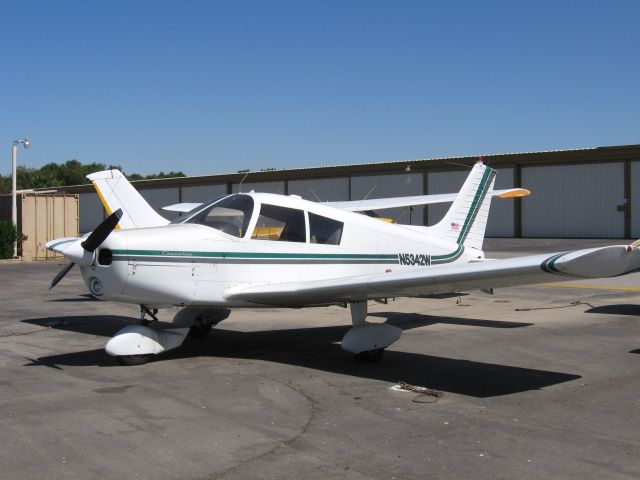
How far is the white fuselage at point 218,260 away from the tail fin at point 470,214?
78.4 inches

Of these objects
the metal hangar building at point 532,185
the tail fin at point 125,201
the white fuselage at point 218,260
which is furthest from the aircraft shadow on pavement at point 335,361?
the metal hangar building at point 532,185

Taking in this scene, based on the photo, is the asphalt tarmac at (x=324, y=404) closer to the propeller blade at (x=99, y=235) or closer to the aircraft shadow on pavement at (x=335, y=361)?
the aircraft shadow on pavement at (x=335, y=361)

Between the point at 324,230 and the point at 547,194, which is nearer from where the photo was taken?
the point at 324,230

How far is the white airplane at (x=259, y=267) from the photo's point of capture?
289 inches

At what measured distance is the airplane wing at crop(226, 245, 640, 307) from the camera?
5770 mm

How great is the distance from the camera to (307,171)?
50.6 metres

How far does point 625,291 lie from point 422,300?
5073 millimetres

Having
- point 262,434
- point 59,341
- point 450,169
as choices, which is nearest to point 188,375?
point 262,434

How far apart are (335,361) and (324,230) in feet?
5.65

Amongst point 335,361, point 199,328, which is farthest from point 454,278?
point 199,328

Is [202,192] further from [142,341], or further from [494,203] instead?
[142,341]

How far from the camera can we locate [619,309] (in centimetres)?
1269

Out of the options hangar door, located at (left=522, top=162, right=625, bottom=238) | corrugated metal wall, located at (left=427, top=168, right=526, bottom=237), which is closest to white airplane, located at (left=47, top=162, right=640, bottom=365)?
hangar door, located at (left=522, top=162, right=625, bottom=238)

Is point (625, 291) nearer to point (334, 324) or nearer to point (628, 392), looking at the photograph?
point (334, 324)
